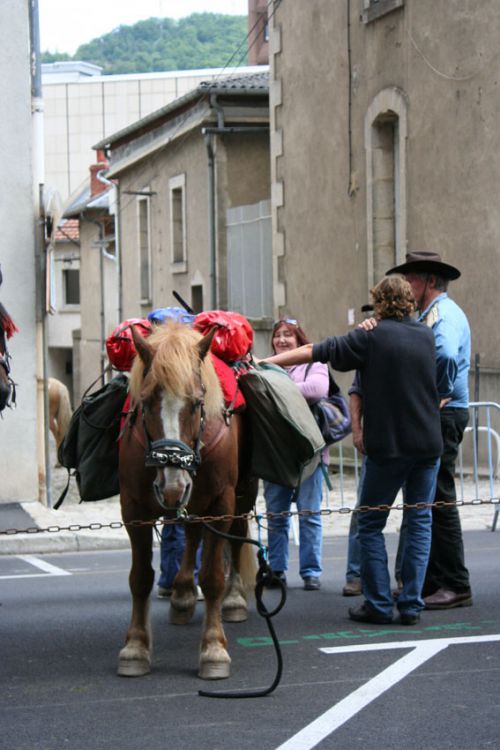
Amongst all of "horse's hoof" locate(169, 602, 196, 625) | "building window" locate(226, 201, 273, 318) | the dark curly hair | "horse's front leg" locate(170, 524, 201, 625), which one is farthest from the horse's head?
"building window" locate(226, 201, 273, 318)

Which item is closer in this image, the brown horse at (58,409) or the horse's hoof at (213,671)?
the horse's hoof at (213,671)

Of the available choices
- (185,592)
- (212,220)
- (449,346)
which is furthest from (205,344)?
(212,220)

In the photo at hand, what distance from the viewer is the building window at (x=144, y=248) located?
34562 mm

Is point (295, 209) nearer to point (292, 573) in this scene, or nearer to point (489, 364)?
point (489, 364)

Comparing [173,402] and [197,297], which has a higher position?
[197,297]

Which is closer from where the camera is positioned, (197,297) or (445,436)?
(445,436)

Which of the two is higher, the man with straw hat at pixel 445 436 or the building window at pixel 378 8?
the building window at pixel 378 8

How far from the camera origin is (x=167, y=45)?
356 ft

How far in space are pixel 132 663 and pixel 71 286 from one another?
45836mm

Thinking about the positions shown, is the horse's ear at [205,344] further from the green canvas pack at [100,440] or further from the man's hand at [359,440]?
the man's hand at [359,440]

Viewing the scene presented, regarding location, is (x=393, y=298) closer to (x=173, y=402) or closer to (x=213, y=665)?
(x=173, y=402)

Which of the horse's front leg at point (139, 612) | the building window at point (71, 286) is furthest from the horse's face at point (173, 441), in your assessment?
the building window at point (71, 286)

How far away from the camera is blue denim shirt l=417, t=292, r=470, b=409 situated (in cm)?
819

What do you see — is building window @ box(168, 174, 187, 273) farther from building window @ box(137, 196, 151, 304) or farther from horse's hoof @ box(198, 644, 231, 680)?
horse's hoof @ box(198, 644, 231, 680)
